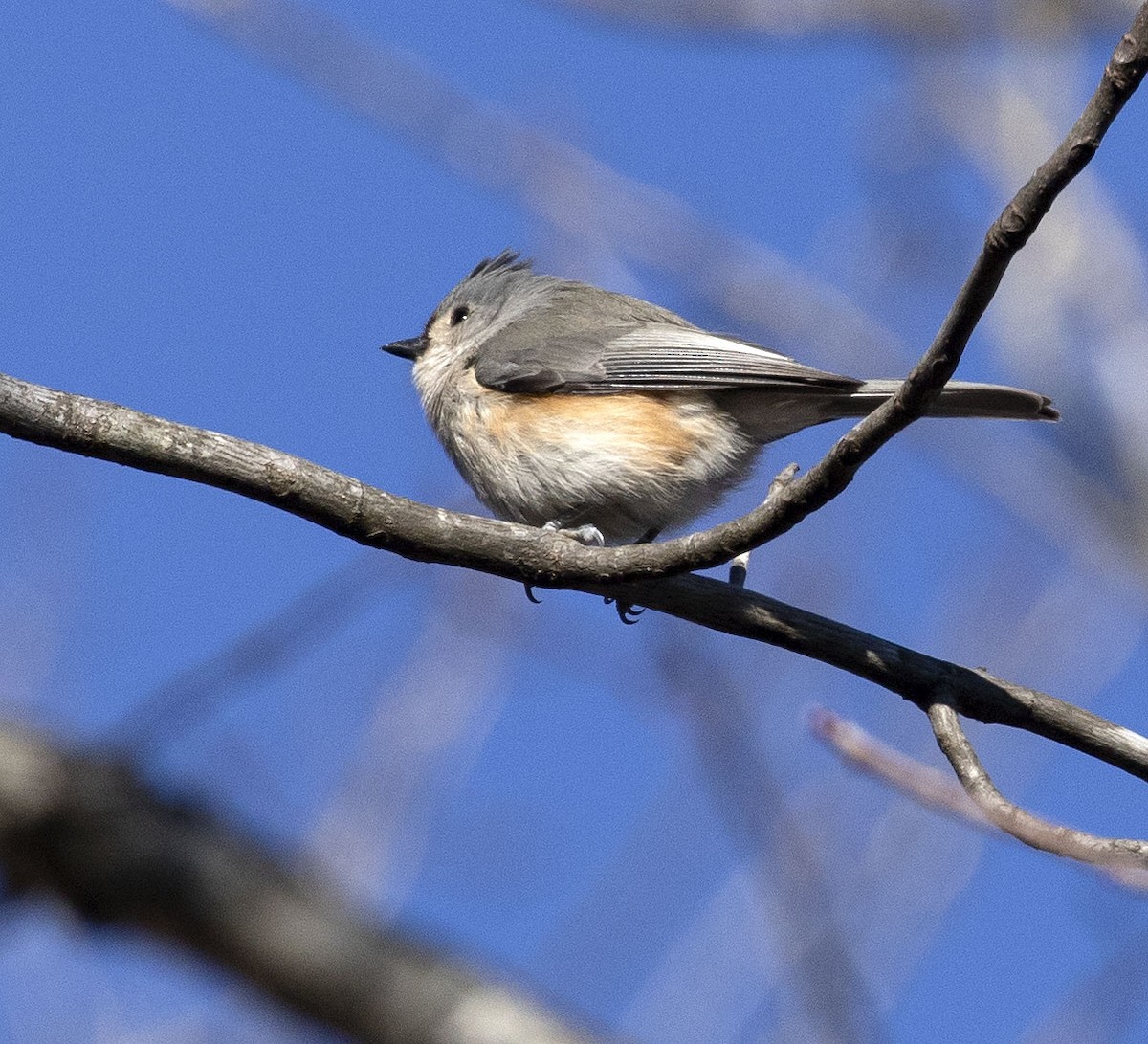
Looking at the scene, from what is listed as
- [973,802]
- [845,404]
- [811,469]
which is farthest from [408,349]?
[973,802]

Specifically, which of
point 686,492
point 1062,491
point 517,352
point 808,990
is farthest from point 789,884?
point 1062,491

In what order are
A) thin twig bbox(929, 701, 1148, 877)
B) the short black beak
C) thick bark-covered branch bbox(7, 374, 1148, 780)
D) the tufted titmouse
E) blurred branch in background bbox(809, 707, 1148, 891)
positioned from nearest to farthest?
1. blurred branch in background bbox(809, 707, 1148, 891)
2. thin twig bbox(929, 701, 1148, 877)
3. thick bark-covered branch bbox(7, 374, 1148, 780)
4. the tufted titmouse
5. the short black beak

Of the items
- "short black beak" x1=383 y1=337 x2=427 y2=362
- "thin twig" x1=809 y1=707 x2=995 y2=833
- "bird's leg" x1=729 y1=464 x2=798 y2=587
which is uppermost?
"short black beak" x1=383 y1=337 x2=427 y2=362

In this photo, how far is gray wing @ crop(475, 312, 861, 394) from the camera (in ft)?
13.3

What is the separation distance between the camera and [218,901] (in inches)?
133

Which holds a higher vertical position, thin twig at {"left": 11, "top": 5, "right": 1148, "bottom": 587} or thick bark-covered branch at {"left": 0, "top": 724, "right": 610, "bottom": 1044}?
thin twig at {"left": 11, "top": 5, "right": 1148, "bottom": 587}

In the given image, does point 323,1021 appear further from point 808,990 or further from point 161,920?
point 808,990

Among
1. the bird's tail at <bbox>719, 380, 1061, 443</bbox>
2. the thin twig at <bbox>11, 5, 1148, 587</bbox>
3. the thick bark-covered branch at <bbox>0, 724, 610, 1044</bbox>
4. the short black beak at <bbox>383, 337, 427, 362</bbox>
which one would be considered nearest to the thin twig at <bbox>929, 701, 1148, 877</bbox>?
the thin twig at <bbox>11, 5, 1148, 587</bbox>

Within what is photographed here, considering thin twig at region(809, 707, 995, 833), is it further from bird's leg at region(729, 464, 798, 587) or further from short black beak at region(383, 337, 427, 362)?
short black beak at region(383, 337, 427, 362)

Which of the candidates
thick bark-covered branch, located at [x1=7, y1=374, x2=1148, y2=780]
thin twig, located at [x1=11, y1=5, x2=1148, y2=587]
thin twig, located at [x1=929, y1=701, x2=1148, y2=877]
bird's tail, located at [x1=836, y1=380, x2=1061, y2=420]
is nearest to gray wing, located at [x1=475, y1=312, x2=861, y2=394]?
bird's tail, located at [x1=836, y1=380, x2=1061, y2=420]

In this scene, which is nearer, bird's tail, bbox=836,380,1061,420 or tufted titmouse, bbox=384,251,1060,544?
bird's tail, bbox=836,380,1061,420

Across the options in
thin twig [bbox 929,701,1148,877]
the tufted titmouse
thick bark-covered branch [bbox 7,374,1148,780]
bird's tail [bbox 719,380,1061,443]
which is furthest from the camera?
the tufted titmouse

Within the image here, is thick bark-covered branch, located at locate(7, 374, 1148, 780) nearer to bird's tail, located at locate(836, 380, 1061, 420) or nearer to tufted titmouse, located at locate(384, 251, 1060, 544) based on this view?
bird's tail, located at locate(836, 380, 1061, 420)

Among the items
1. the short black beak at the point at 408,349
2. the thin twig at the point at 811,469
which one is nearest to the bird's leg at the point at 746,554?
the thin twig at the point at 811,469
